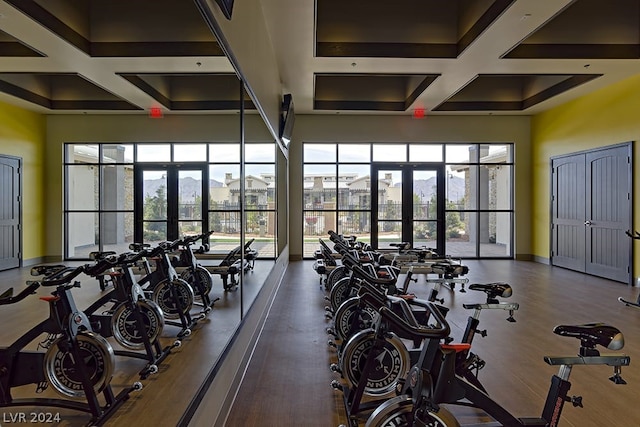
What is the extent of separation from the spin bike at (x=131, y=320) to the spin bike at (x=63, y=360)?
321 mm

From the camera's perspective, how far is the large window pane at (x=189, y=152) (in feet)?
8.10

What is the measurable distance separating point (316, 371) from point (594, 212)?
23.2ft

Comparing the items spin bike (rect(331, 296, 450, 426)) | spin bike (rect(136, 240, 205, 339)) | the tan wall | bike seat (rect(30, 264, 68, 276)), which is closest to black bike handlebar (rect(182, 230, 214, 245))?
spin bike (rect(136, 240, 205, 339))

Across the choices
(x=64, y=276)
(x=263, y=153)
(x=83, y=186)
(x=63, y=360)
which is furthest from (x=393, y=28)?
(x=63, y=360)

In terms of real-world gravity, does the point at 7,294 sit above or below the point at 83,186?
below

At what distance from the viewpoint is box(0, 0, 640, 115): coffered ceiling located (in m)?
1.46

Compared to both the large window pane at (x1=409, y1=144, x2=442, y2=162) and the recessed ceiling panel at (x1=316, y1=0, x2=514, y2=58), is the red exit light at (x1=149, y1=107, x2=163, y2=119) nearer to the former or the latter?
the recessed ceiling panel at (x1=316, y1=0, x2=514, y2=58)

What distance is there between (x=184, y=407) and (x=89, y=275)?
84 cm

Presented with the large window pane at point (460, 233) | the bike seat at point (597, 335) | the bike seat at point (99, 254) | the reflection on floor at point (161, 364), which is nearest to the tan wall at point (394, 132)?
the large window pane at point (460, 233)

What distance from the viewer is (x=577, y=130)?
8336 mm

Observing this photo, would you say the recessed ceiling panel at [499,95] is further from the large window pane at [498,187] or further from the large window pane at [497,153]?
the large window pane at [498,187]

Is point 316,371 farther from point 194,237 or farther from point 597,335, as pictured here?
point 597,335

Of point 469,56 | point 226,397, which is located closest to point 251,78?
point 226,397

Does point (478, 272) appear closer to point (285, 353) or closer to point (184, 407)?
point (285, 353)
